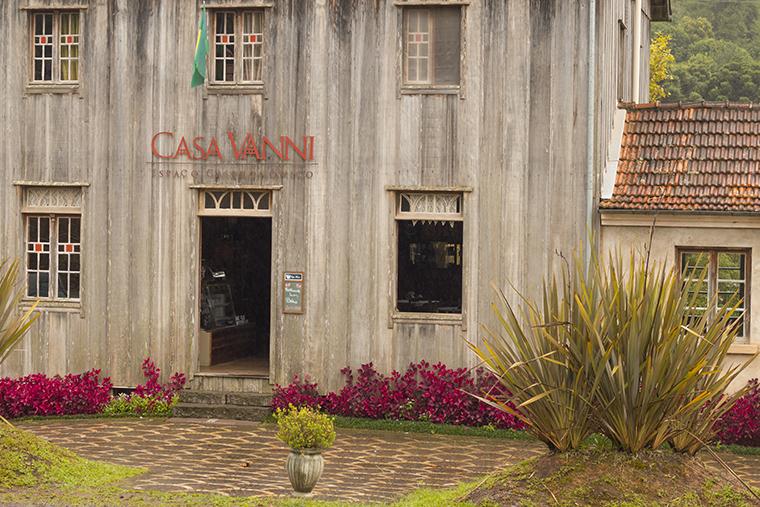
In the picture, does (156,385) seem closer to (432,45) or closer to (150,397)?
(150,397)

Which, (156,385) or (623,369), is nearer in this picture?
(623,369)

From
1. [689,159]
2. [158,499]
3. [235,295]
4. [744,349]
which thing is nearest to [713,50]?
[235,295]

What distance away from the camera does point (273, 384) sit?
1848 centimetres

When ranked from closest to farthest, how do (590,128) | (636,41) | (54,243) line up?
(590,128)
(54,243)
(636,41)

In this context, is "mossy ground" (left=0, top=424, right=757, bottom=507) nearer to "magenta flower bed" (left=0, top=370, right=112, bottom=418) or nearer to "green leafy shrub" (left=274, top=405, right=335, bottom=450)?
"green leafy shrub" (left=274, top=405, right=335, bottom=450)

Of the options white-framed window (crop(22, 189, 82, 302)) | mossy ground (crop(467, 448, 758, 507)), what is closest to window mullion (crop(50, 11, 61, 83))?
white-framed window (crop(22, 189, 82, 302))

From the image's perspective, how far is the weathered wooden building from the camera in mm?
17891

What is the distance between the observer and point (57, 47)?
19.2m

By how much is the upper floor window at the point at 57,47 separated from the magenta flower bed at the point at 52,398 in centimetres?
426

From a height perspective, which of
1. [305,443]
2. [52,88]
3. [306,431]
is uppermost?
[52,88]

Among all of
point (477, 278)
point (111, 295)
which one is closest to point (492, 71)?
point (477, 278)

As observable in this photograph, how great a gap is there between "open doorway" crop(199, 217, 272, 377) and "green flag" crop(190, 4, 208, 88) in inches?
86.1

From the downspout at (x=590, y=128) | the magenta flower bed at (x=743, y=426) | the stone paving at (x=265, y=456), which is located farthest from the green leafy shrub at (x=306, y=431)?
the magenta flower bed at (x=743, y=426)

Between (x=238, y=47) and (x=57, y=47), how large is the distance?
264cm
